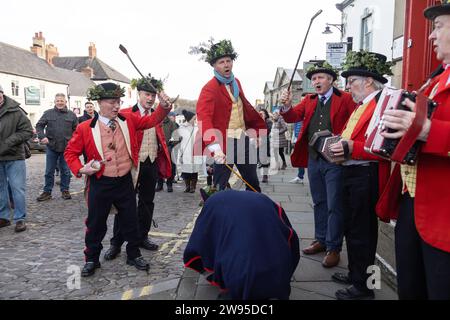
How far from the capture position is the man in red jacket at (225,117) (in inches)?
158

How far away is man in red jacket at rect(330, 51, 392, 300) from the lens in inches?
126

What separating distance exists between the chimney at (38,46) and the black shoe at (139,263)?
49.8 meters

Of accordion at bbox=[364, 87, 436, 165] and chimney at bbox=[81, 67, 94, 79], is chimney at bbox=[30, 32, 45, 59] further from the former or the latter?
accordion at bbox=[364, 87, 436, 165]

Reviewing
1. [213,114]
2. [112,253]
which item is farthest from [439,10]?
[112,253]

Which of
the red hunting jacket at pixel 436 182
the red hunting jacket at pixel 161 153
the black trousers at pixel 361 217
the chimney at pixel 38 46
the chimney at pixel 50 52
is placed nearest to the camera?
the red hunting jacket at pixel 436 182

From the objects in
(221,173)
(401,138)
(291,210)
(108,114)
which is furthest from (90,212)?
(291,210)

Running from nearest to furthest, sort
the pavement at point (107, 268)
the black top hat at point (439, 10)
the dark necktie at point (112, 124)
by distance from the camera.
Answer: the black top hat at point (439, 10), the pavement at point (107, 268), the dark necktie at point (112, 124)

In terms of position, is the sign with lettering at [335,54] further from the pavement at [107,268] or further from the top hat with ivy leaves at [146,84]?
the top hat with ivy leaves at [146,84]

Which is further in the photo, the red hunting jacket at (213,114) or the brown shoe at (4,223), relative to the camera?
the brown shoe at (4,223)

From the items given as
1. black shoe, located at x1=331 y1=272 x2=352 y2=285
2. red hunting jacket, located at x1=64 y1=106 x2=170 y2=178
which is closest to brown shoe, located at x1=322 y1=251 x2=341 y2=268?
black shoe, located at x1=331 y1=272 x2=352 y2=285

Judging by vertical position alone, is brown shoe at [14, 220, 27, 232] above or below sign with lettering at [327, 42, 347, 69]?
below

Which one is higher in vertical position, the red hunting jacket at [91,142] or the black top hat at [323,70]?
the black top hat at [323,70]

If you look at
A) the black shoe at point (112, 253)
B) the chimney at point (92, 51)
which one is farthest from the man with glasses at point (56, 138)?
the chimney at point (92, 51)

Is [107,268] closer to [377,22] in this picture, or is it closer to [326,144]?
[326,144]
